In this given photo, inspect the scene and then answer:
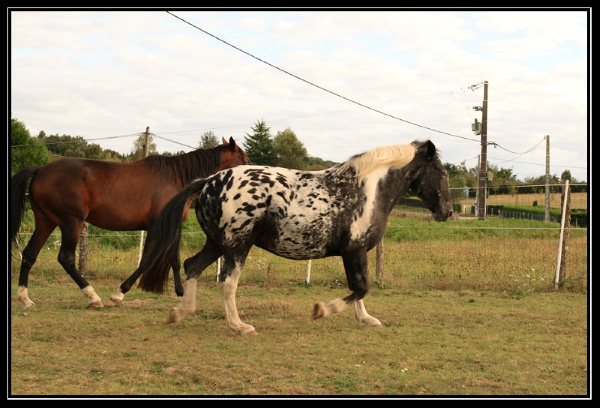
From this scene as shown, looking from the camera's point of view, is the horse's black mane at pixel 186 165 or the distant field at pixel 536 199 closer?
the horse's black mane at pixel 186 165

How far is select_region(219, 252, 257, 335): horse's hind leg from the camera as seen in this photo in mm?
6980

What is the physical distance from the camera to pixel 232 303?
704 centimetres

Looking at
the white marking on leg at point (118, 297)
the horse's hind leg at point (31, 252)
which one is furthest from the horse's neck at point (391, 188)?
the horse's hind leg at point (31, 252)

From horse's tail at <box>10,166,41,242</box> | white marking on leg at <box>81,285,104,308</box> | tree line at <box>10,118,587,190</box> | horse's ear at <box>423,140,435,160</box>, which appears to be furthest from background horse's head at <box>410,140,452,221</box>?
tree line at <box>10,118,587,190</box>

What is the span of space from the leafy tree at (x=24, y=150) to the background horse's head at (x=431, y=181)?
20242 millimetres

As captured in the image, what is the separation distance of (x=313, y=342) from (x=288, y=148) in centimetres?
3139

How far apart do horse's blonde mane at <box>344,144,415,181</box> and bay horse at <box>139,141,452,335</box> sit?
0.01 metres

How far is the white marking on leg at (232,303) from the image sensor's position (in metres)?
6.98

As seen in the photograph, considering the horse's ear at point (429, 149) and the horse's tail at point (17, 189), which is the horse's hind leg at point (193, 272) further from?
the horse's tail at point (17, 189)

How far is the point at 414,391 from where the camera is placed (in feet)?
16.0

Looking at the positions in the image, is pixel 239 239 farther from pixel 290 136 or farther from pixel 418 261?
pixel 290 136

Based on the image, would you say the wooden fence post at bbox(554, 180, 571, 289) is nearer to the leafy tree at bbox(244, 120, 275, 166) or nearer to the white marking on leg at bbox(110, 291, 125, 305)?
the white marking on leg at bbox(110, 291, 125, 305)
